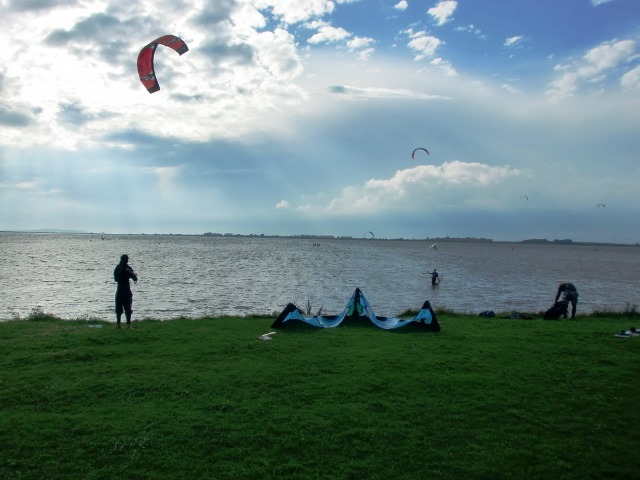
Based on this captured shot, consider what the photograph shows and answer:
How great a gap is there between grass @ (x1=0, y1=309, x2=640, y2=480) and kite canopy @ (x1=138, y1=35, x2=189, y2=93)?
830 cm

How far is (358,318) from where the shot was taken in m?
17.2

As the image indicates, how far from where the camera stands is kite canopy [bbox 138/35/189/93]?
49.2 ft

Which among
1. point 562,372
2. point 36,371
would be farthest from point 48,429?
point 562,372

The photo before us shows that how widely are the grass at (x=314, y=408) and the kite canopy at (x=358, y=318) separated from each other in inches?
89.1

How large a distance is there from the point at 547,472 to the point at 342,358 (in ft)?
18.2

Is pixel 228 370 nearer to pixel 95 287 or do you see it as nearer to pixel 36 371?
pixel 36 371

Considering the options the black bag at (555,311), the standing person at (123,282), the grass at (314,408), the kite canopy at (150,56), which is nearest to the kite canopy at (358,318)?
the grass at (314,408)

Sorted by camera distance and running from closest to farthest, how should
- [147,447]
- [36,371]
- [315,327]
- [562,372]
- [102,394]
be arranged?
[147,447] → [102,394] → [36,371] → [562,372] → [315,327]

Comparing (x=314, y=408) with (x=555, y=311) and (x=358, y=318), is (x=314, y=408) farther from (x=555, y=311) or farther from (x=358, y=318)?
(x=555, y=311)

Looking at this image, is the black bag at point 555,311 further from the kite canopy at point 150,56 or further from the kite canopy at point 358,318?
the kite canopy at point 150,56

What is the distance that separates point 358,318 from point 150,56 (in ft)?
38.7

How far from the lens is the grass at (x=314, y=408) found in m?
6.47

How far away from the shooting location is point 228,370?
1014cm

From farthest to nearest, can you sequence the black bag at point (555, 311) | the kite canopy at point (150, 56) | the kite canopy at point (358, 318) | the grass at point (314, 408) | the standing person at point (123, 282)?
the black bag at point (555, 311) < the kite canopy at point (358, 318) < the kite canopy at point (150, 56) < the standing person at point (123, 282) < the grass at point (314, 408)
